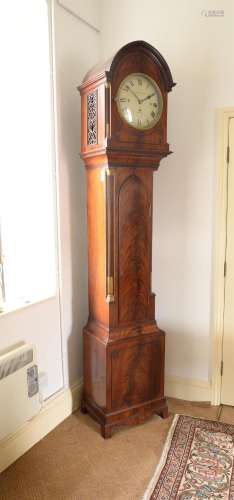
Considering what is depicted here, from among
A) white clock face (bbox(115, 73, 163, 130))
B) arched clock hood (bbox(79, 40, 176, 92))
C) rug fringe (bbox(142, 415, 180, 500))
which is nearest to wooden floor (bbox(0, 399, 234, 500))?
rug fringe (bbox(142, 415, 180, 500))

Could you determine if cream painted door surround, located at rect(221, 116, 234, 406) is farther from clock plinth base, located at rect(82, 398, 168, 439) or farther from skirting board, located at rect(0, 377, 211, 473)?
clock plinth base, located at rect(82, 398, 168, 439)

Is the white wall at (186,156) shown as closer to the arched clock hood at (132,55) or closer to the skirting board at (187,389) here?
the skirting board at (187,389)

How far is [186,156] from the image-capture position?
2.42 m

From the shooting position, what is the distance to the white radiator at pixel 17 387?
1.78 m

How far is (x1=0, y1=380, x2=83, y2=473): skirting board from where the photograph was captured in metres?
1.91

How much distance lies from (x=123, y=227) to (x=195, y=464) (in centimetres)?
132

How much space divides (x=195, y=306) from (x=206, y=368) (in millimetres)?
449

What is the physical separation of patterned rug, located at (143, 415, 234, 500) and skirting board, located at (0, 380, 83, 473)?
0.66 metres

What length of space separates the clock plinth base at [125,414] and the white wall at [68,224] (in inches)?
10.5

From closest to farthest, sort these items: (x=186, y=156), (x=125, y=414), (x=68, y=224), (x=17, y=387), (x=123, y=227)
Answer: (x=17, y=387) < (x=123, y=227) < (x=125, y=414) < (x=68, y=224) < (x=186, y=156)

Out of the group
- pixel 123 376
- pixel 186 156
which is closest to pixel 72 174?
pixel 186 156

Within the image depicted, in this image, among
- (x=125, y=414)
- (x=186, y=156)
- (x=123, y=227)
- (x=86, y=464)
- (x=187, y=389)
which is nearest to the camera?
(x=86, y=464)

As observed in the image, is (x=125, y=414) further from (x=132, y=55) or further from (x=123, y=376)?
(x=132, y=55)

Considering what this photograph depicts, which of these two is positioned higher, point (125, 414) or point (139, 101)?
point (139, 101)
